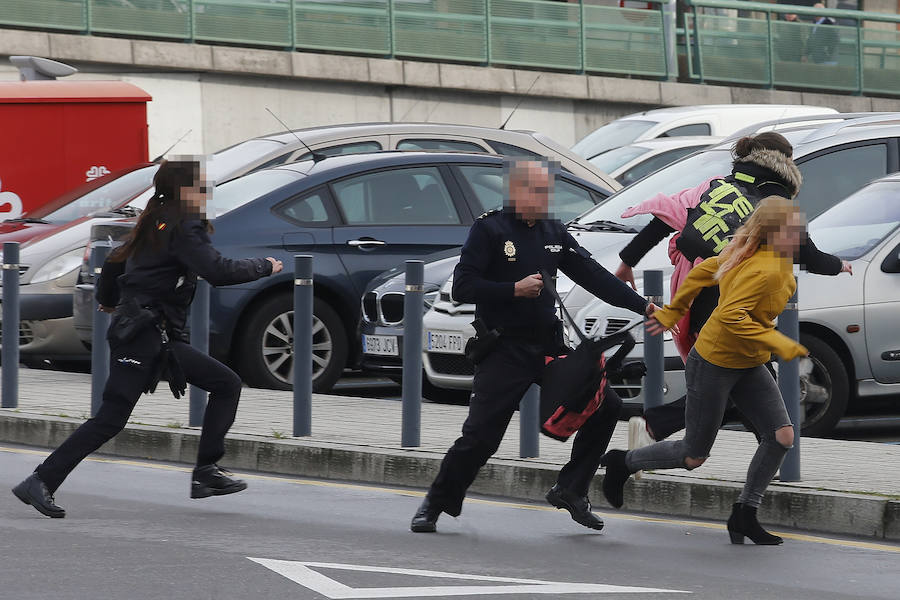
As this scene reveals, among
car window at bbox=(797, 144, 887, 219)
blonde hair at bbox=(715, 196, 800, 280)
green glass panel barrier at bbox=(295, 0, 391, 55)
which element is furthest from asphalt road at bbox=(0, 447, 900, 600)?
green glass panel barrier at bbox=(295, 0, 391, 55)

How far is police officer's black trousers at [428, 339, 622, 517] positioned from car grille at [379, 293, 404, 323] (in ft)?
13.5

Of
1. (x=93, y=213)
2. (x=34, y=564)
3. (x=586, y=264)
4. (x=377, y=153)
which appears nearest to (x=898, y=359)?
(x=586, y=264)

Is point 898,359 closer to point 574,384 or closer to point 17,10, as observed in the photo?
point 574,384

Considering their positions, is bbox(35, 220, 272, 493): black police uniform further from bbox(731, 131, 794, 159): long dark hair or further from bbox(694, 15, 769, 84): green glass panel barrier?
bbox(694, 15, 769, 84): green glass panel barrier

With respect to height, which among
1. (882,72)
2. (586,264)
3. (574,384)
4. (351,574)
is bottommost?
(351,574)

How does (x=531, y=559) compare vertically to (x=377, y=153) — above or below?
below

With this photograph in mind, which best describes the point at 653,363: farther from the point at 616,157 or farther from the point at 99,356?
the point at 616,157

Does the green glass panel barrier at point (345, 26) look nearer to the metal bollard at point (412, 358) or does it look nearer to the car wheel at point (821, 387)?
the car wheel at point (821, 387)

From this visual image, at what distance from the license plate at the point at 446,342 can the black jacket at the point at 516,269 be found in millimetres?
3566

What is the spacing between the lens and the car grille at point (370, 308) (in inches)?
458

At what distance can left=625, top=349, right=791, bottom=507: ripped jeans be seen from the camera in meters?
7.14

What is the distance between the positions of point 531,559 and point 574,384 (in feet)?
2.46

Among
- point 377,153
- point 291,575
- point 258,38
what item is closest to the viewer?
point 291,575

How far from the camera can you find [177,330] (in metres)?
7.98
